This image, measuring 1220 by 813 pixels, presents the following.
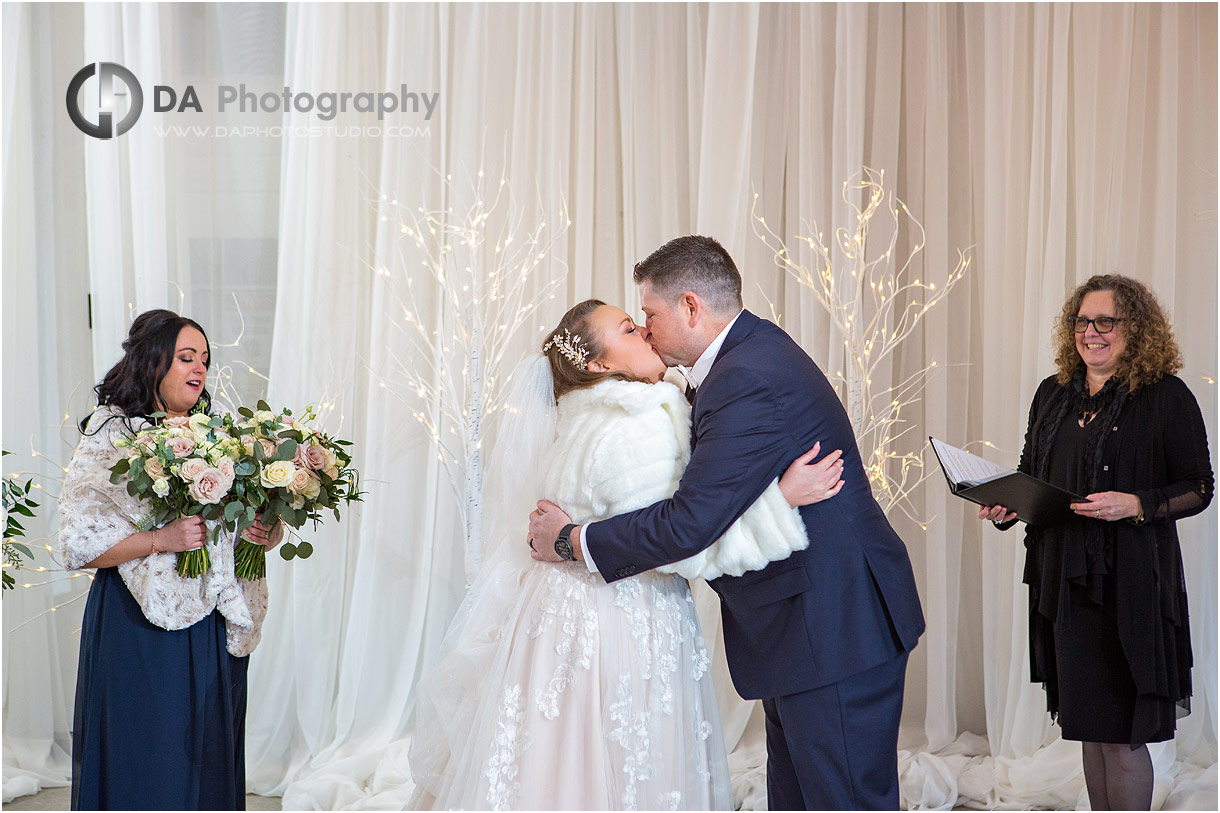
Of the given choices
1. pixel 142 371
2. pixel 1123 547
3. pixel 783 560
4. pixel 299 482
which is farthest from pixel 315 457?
pixel 1123 547

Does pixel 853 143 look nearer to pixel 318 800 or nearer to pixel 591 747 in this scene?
pixel 591 747

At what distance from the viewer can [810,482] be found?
7.07 feet

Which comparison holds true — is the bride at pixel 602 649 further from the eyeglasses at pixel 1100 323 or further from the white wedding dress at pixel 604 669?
the eyeglasses at pixel 1100 323

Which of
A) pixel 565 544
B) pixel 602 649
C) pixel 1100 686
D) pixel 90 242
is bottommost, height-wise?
pixel 1100 686

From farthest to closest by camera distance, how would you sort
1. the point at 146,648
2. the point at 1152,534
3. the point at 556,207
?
the point at 556,207, the point at 1152,534, the point at 146,648

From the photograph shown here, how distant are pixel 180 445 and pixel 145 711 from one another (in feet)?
2.19

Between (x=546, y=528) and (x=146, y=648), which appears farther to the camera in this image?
(x=146, y=648)

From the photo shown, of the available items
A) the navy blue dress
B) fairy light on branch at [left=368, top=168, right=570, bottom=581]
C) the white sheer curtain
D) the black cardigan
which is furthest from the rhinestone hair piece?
the white sheer curtain

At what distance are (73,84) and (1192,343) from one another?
14.0 feet

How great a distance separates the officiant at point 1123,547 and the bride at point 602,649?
105 centimetres

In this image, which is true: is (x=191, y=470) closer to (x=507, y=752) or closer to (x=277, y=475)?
(x=277, y=475)

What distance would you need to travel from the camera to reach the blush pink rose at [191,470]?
91.8 inches

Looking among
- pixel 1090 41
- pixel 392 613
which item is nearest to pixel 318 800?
pixel 392 613

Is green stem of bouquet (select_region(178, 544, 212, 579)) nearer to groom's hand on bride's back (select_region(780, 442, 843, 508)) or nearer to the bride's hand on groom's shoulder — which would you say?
the bride's hand on groom's shoulder
